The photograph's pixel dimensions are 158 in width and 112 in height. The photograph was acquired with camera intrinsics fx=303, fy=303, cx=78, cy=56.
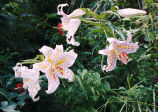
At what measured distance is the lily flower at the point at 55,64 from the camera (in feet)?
1.96

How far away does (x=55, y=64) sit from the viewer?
62 cm

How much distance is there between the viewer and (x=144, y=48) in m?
1.70

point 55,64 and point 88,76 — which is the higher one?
point 55,64

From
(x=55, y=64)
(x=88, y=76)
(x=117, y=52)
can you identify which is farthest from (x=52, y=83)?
(x=88, y=76)

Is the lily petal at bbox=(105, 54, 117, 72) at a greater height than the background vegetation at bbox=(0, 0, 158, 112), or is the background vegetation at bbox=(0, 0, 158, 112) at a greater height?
the lily petal at bbox=(105, 54, 117, 72)

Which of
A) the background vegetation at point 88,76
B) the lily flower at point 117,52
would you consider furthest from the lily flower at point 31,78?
the background vegetation at point 88,76

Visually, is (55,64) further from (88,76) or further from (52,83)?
(88,76)

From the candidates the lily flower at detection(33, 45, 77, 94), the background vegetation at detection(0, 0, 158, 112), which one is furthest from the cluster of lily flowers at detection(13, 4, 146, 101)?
the background vegetation at detection(0, 0, 158, 112)

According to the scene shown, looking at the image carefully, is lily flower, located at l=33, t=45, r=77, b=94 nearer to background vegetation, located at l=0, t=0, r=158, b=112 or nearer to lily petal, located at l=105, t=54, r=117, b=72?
lily petal, located at l=105, t=54, r=117, b=72

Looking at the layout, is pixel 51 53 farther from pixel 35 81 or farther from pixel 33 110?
pixel 33 110

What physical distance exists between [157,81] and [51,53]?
3.44ft

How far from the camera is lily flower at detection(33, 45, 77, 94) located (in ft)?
1.96

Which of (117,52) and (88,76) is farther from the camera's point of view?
(88,76)

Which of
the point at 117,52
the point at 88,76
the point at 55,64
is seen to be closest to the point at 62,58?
the point at 55,64
